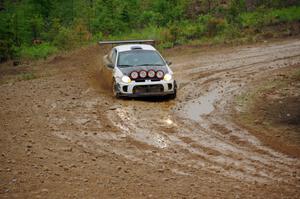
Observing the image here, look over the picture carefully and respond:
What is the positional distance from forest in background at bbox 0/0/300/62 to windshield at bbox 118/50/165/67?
10174 mm

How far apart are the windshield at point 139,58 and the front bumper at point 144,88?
3.20ft

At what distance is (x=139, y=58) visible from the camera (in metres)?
15.2

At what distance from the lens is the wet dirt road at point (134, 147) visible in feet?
25.8

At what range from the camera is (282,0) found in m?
33.5

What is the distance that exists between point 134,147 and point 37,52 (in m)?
18.9

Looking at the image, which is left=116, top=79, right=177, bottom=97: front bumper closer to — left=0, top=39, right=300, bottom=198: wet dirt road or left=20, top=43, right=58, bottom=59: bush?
left=0, top=39, right=300, bottom=198: wet dirt road

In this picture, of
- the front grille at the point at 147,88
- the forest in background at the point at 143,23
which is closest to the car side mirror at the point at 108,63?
the front grille at the point at 147,88

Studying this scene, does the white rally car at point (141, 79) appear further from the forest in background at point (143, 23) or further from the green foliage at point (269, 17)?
the green foliage at point (269, 17)

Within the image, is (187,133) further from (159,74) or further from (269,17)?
(269,17)

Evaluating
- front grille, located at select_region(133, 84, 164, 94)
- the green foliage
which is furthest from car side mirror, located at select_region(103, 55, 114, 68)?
the green foliage

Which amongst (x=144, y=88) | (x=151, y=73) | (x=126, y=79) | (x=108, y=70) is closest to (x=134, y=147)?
(x=144, y=88)

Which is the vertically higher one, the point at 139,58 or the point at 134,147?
the point at 139,58

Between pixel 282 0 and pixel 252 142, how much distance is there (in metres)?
25.5

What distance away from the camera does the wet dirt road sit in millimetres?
7867
